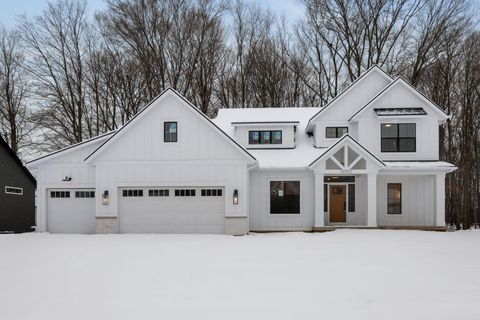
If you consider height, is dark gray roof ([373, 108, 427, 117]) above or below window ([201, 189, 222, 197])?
above

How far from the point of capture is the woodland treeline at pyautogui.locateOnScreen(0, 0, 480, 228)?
27656 millimetres

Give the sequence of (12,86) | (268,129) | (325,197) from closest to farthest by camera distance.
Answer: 1. (325,197)
2. (268,129)
3. (12,86)

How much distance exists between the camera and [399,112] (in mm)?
18672

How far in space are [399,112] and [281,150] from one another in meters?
5.88

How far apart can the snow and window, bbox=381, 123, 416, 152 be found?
294cm

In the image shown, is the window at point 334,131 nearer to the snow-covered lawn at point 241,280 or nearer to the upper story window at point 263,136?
the upper story window at point 263,136

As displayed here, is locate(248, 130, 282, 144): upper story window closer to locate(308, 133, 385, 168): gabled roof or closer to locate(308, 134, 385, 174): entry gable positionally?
locate(308, 134, 385, 174): entry gable

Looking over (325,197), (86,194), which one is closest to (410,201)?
(325,197)

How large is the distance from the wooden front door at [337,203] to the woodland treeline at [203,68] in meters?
11.9

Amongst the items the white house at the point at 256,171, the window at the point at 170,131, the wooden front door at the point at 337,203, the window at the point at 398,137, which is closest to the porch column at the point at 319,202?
the white house at the point at 256,171

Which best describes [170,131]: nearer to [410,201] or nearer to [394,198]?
[394,198]

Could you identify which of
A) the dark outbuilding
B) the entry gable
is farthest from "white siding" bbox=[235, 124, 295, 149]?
the dark outbuilding

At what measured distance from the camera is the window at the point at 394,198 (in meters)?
18.9

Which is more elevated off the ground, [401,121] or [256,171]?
[401,121]
